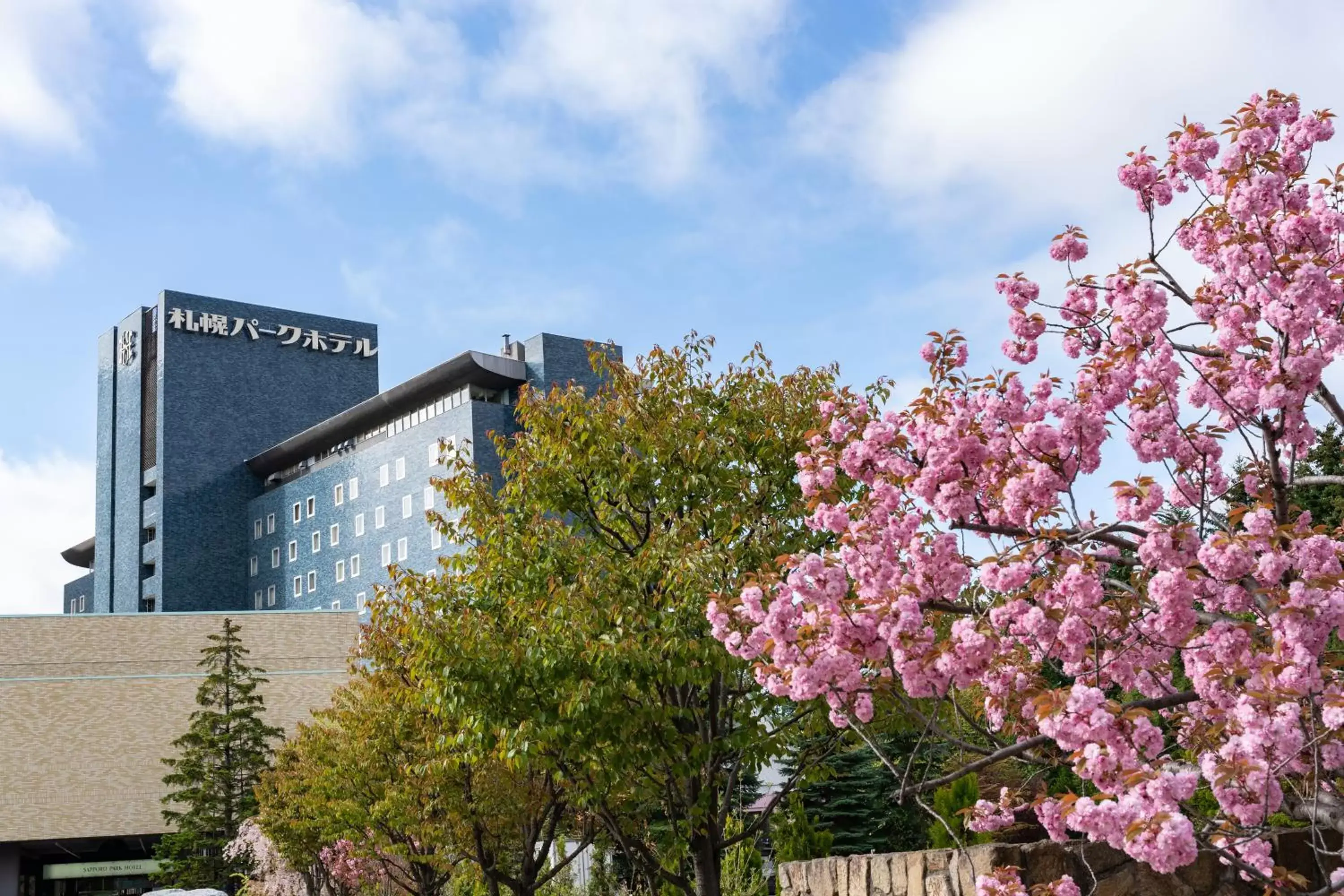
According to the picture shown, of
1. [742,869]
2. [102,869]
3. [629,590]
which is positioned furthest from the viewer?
[102,869]

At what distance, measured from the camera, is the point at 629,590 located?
42.3 feet

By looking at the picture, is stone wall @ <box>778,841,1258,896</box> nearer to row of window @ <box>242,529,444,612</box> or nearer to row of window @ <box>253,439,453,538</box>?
row of window @ <box>253,439,453,538</box>

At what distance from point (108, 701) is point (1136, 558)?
1684 inches

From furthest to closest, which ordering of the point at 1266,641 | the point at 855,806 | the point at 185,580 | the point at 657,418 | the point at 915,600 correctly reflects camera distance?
1. the point at 185,580
2. the point at 855,806
3. the point at 657,418
4. the point at 915,600
5. the point at 1266,641

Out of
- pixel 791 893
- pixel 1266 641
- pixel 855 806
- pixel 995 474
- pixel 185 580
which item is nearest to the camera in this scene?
pixel 1266 641

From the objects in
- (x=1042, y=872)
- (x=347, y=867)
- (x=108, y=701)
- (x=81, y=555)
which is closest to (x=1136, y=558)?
(x=1042, y=872)

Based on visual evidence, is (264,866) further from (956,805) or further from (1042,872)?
(1042,872)

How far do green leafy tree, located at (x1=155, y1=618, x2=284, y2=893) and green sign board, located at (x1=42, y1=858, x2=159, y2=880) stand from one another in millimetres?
5328

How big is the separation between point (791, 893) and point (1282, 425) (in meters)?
6.54

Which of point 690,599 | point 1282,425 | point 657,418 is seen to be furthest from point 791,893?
point 1282,425

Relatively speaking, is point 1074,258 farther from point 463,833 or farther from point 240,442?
point 240,442

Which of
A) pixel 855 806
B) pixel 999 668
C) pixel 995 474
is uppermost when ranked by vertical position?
pixel 995 474

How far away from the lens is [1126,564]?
6906 mm

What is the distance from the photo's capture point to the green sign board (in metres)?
46.2
